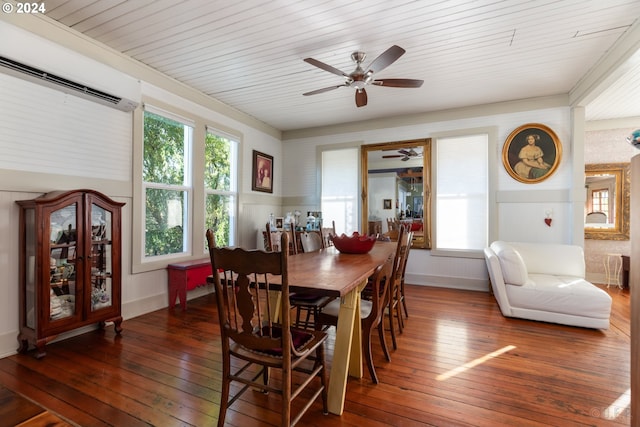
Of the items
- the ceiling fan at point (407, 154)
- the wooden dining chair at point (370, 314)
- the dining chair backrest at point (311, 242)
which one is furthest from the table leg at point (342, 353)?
the ceiling fan at point (407, 154)

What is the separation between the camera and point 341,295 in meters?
1.62

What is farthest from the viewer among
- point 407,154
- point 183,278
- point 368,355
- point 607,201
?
point 407,154

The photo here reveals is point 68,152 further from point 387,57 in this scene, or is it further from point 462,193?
point 462,193

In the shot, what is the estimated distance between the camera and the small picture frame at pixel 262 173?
18.0ft

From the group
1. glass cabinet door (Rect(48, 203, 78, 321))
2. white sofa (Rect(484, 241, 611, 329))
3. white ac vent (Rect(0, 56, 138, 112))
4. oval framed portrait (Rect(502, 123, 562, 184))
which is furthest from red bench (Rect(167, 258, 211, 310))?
oval framed portrait (Rect(502, 123, 562, 184))

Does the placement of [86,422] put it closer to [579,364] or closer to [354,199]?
[579,364]

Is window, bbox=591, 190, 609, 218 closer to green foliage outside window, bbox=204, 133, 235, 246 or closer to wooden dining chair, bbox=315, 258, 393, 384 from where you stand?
wooden dining chair, bbox=315, 258, 393, 384

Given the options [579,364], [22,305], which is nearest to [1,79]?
[22,305]

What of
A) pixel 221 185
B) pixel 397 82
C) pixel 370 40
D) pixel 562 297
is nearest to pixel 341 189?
pixel 221 185

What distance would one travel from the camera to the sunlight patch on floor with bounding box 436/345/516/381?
2279 millimetres

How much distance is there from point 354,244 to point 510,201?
3033 mm

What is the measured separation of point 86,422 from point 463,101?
530 cm

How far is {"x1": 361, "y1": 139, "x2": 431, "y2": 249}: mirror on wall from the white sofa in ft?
4.52

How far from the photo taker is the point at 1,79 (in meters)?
2.53
